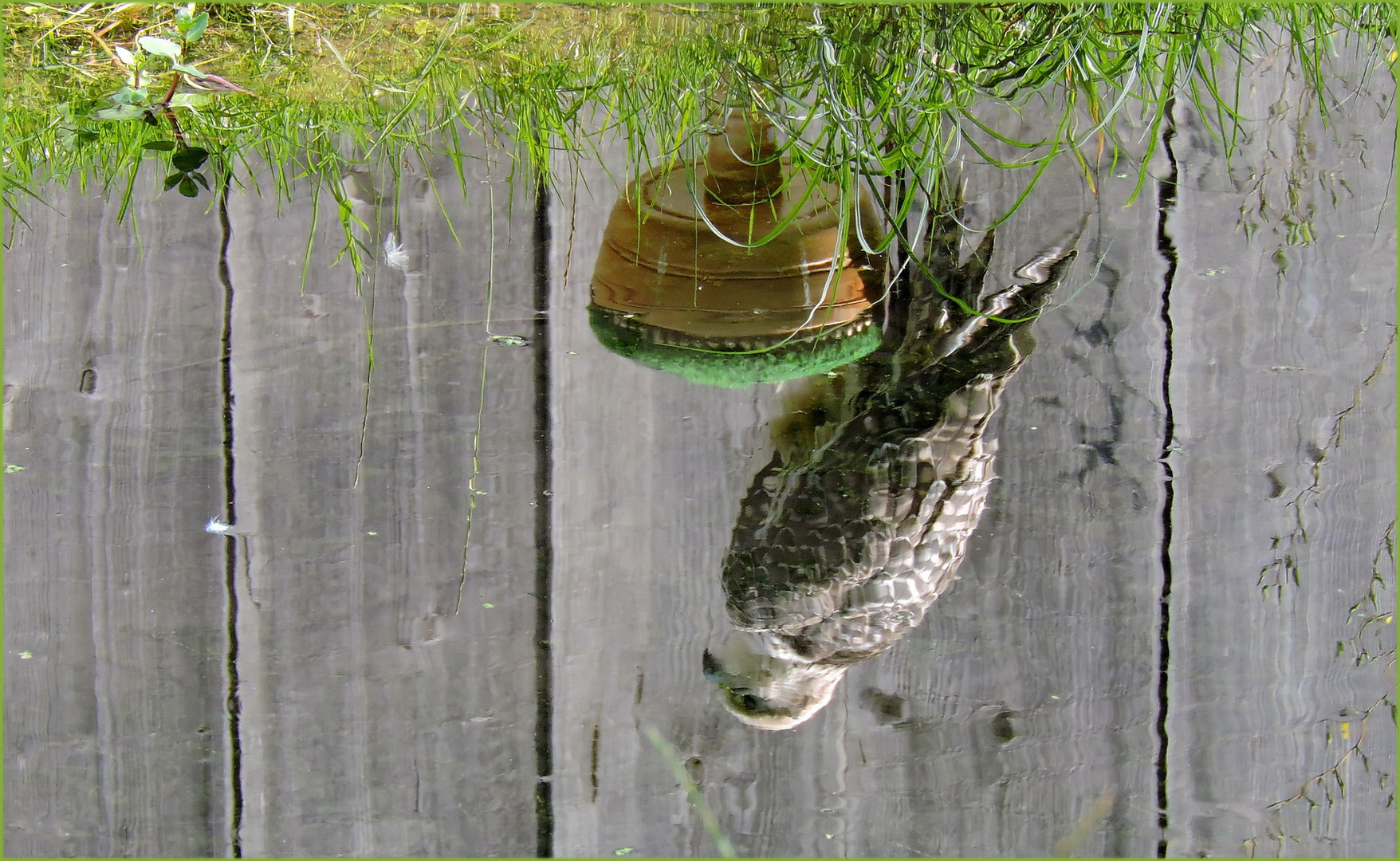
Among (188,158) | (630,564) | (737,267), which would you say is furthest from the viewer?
(630,564)

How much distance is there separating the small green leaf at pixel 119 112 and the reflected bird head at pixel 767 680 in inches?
29.0

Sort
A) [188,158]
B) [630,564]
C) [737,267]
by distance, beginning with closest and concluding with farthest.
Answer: [737,267] → [188,158] → [630,564]

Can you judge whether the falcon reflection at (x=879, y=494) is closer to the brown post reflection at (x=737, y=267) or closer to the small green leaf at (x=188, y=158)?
the brown post reflection at (x=737, y=267)

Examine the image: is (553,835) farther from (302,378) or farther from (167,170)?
(167,170)

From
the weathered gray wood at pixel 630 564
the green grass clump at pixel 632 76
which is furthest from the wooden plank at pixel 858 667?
the green grass clump at pixel 632 76

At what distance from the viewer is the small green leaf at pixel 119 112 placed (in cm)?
63

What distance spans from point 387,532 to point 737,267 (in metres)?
0.49

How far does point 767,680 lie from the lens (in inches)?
30.3

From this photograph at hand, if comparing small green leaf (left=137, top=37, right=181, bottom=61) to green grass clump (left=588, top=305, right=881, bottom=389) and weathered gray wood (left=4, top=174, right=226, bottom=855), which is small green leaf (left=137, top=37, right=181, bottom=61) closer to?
weathered gray wood (left=4, top=174, right=226, bottom=855)

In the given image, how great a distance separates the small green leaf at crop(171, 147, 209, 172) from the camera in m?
0.70

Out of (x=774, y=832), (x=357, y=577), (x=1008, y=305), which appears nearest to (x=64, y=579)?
(x=357, y=577)

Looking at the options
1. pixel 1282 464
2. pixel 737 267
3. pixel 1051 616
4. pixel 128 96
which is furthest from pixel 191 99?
pixel 1282 464

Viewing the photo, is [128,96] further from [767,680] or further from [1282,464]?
[1282,464]

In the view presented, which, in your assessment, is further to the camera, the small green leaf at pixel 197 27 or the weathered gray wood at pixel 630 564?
the weathered gray wood at pixel 630 564
